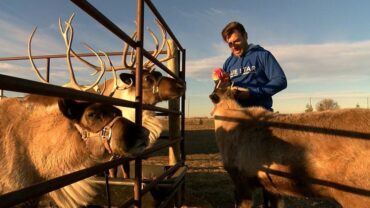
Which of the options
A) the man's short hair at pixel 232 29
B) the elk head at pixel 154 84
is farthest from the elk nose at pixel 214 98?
the elk head at pixel 154 84

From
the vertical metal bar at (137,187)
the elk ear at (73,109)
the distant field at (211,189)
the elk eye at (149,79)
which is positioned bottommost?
the distant field at (211,189)

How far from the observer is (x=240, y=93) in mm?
3775

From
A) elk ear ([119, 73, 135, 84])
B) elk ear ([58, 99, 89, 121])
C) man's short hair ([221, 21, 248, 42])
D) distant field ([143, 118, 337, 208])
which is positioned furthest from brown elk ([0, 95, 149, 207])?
elk ear ([119, 73, 135, 84])

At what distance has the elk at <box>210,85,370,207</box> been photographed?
2.95 m

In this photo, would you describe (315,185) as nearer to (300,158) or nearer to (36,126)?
(300,158)

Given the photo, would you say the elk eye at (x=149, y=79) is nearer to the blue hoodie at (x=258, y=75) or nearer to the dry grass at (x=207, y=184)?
the blue hoodie at (x=258, y=75)

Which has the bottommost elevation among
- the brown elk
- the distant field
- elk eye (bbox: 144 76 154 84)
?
the distant field

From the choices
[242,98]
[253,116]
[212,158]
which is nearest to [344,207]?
[253,116]

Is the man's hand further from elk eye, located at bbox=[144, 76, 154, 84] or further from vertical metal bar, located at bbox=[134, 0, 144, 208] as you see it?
elk eye, located at bbox=[144, 76, 154, 84]

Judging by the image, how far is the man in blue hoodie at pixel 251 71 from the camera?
3.60 meters

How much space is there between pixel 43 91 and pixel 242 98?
9.20 ft

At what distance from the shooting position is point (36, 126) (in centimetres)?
254

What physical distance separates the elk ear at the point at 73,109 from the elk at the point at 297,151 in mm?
1766

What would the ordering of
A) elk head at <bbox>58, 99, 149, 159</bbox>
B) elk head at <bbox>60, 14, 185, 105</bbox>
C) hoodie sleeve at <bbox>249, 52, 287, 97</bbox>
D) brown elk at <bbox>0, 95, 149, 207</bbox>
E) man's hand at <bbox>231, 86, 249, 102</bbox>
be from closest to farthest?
elk head at <bbox>58, 99, 149, 159</bbox>, brown elk at <bbox>0, 95, 149, 207</bbox>, hoodie sleeve at <bbox>249, 52, 287, 97</bbox>, man's hand at <bbox>231, 86, 249, 102</bbox>, elk head at <bbox>60, 14, 185, 105</bbox>
